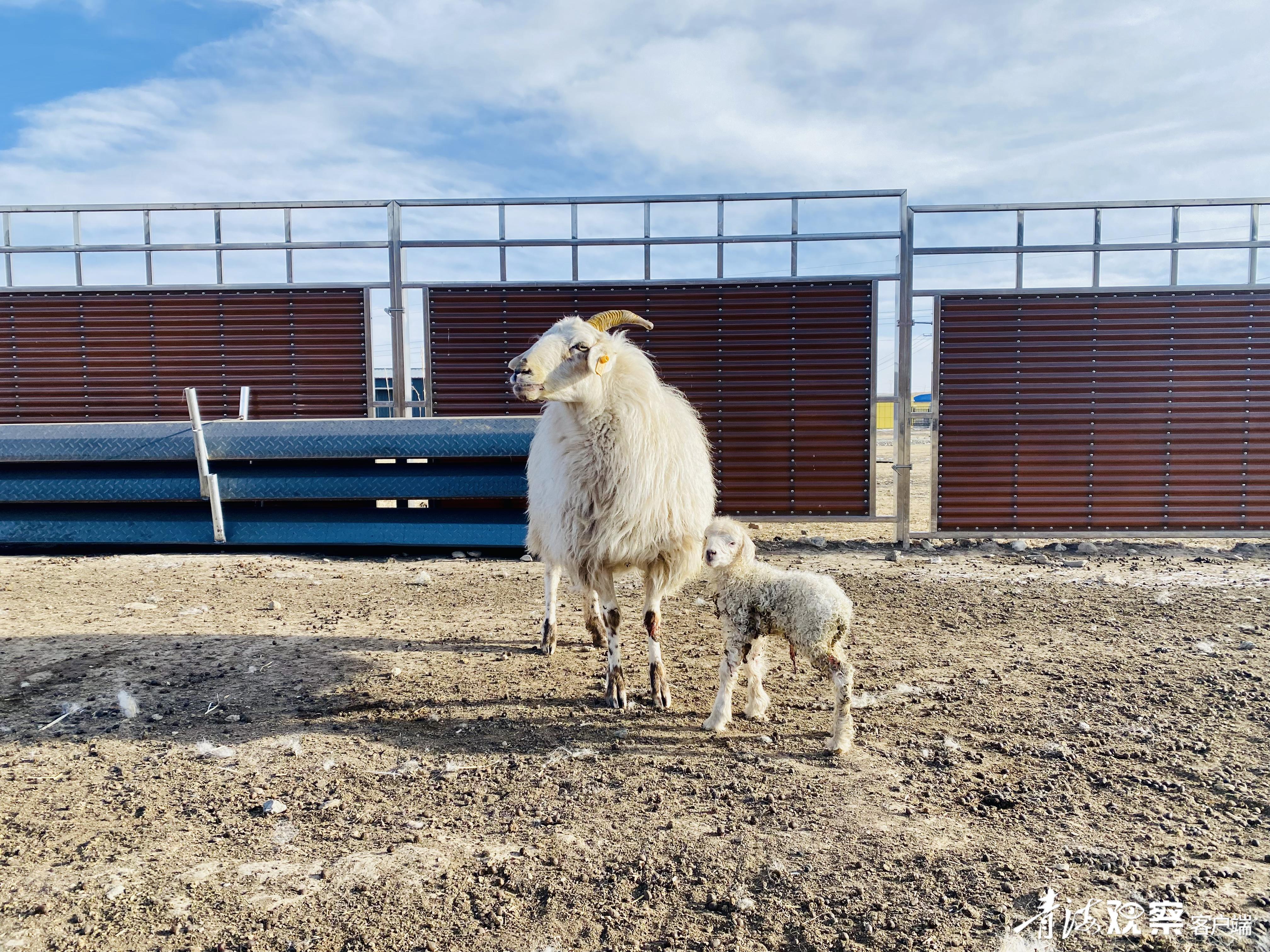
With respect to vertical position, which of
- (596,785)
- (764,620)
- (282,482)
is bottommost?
(596,785)

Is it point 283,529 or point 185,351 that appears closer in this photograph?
point 283,529

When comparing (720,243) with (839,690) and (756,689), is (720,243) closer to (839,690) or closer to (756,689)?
(756,689)

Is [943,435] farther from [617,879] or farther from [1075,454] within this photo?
[617,879]

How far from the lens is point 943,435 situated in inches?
388

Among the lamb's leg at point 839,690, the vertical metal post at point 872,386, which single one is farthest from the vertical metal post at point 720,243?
the lamb's leg at point 839,690

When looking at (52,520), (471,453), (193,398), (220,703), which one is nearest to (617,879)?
(220,703)

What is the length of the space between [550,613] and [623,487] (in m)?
1.51

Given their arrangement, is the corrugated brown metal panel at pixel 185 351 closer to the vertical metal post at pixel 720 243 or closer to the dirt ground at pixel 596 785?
the dirt ground at pixel 596 785

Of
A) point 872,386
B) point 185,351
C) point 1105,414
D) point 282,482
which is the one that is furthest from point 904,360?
point 185,351

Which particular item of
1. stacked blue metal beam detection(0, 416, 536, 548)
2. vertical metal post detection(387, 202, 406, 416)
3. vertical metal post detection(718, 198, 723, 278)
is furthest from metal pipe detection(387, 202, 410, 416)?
vertical metal post detection(718, 198, 723, 278)

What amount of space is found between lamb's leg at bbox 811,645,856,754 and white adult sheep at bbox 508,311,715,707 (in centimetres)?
104

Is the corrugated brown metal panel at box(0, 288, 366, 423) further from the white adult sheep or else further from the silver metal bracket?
the white adult sheep

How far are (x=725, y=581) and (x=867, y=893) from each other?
179cm

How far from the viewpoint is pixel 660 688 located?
4.54m
